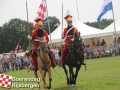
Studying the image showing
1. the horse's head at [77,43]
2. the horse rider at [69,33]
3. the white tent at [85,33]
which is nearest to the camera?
the horse's head at [77,43]

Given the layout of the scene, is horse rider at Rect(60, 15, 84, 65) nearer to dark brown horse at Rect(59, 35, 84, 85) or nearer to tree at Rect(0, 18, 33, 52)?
dark brown horse at Rect(59, 35, 84, 85)

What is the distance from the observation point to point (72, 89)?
10836 millimetres

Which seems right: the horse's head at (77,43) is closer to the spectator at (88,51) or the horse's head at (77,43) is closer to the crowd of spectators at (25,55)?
the crowd of spectators at (25,55)

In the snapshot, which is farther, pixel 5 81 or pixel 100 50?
pixel 100 50

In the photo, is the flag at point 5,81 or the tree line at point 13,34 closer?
the flag at point 5,81

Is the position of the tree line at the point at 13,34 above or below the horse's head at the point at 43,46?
above

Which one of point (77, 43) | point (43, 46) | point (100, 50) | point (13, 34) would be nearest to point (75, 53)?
point (77, 43)

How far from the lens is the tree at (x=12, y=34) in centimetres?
7938

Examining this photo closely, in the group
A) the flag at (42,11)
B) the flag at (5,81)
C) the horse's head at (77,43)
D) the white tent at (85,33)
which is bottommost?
the flag at (5,81)

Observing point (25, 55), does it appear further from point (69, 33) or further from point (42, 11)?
point (69, 33)

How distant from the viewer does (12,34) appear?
8225 centimetres

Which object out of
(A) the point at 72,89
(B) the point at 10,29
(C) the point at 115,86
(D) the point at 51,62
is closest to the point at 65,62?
(D) the point at 51,62

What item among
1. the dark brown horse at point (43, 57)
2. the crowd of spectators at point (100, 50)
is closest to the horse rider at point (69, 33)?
the dark brown horse at point (43, 57)

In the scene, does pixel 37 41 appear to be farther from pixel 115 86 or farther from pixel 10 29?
pixel 10 29
